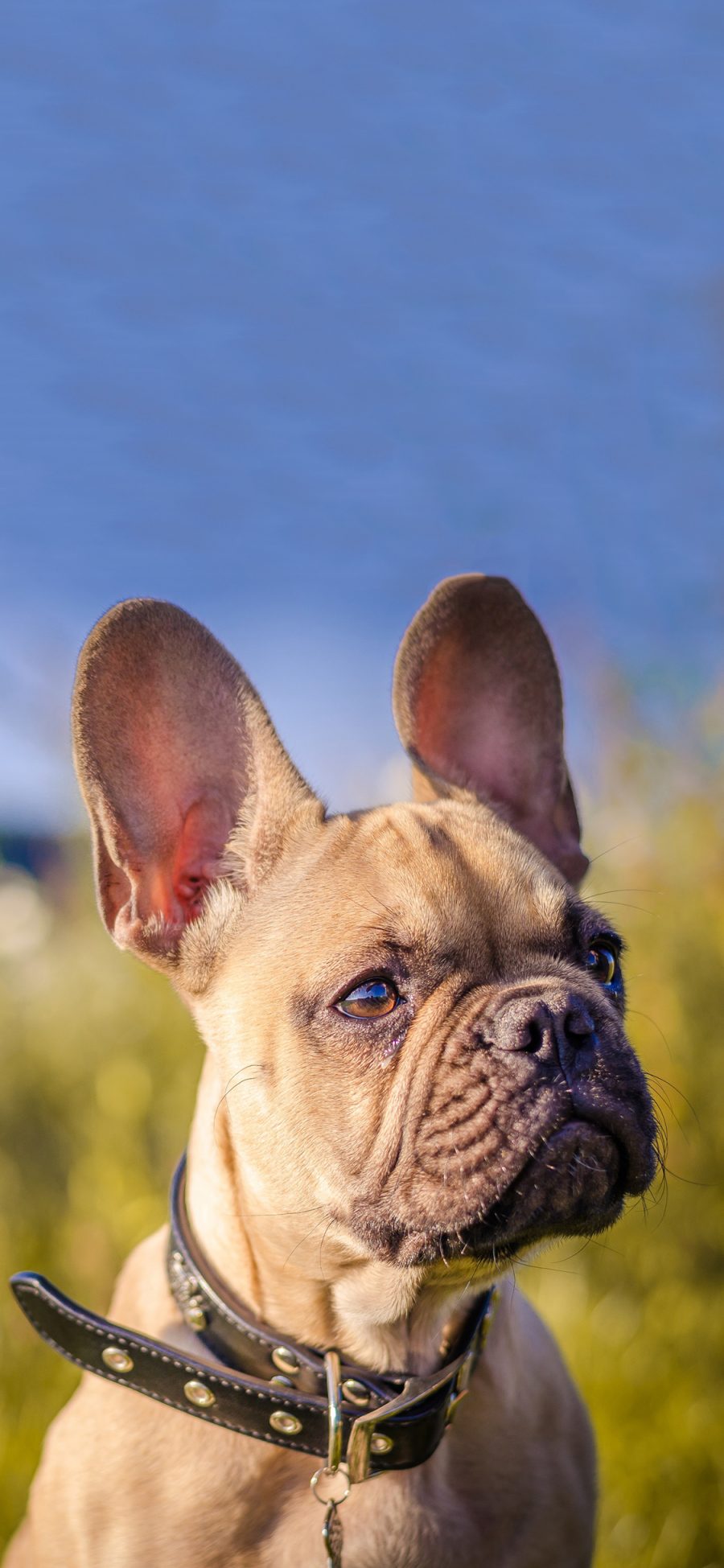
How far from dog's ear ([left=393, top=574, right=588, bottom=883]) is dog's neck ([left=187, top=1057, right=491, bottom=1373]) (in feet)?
3.56

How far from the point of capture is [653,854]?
19.8ft

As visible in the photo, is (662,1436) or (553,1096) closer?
(553,1096)

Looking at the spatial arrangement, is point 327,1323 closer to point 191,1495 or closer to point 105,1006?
point 191,1495

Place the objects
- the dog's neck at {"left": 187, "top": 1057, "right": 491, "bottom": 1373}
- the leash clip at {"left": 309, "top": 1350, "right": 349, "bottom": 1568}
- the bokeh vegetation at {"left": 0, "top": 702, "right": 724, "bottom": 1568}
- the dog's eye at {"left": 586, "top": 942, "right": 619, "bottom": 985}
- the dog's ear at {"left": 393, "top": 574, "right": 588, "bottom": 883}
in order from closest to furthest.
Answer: the leash clip at {"left": 309, "top": 1350, "right": 349, "bottom": 1568}, the dog's neck at {"left": 187, "top": 1057, "right": 491, "bottom": 1373}, the dog's eye at {"left": 586, "top": 942, "right": 619, "bottom": 985}, the dog's ear at {"left": 393, "top": 574, "right": 588, "bottom": 883}, the bokeh vegetation at {"left": 0, "top": 702, "right": 724, "bottom": 1568}

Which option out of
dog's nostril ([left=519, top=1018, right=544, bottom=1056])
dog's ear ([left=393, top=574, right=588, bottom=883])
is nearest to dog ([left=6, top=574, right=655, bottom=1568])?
dog's nostril ([left=519, top=1018, right=544, bottom=1056])

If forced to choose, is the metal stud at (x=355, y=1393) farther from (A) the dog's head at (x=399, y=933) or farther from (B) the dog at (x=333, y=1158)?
(A) the dog's head at (x=399, y=933)

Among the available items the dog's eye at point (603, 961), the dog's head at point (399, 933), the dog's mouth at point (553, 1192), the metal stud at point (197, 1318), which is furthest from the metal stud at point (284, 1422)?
the dog's eye at point (603, 961)

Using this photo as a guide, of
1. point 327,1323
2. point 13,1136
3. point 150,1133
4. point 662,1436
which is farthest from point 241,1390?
point 13,1136

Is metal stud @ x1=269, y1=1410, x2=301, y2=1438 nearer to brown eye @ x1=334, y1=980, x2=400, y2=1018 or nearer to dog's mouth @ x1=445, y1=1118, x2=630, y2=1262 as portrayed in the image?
dog's mouth @ x1=445, y1=1118, x2=630, y2=1262

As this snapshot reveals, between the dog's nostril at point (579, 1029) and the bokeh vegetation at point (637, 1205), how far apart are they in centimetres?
141

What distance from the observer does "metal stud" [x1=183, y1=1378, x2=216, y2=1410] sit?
247cm

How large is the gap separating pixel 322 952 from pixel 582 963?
573 mm

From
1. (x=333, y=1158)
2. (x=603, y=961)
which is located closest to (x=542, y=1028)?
(x=333, y=1158)

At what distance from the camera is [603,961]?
2828 mm
